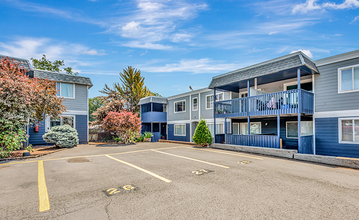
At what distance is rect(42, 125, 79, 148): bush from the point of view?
12.7 meters

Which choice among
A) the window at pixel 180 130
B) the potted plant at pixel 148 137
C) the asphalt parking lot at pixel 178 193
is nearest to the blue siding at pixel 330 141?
the asphalt parking lot at pixel 178 193

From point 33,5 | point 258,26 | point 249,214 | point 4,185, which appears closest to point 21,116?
point 4,185

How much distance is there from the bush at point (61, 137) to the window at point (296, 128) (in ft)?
49.8

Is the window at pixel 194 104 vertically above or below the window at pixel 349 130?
above

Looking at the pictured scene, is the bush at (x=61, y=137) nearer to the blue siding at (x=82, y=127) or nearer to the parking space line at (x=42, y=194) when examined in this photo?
the blue siding at (x=82, y=127)

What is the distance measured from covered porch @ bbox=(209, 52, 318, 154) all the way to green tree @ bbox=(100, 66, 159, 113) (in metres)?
14.4

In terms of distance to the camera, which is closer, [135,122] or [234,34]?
[234,34]

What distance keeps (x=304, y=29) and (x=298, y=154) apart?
839 cm

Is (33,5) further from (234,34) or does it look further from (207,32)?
(234,34)

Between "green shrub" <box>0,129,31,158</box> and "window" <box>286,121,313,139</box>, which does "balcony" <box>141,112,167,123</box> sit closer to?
"green shrub" <box>0,129,31,158</box>

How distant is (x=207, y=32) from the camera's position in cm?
1428

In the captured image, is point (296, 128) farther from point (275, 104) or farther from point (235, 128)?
point (235, 128)

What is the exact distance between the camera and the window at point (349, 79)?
9.55 metres

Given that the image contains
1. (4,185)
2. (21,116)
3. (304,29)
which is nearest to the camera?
(4,185)
